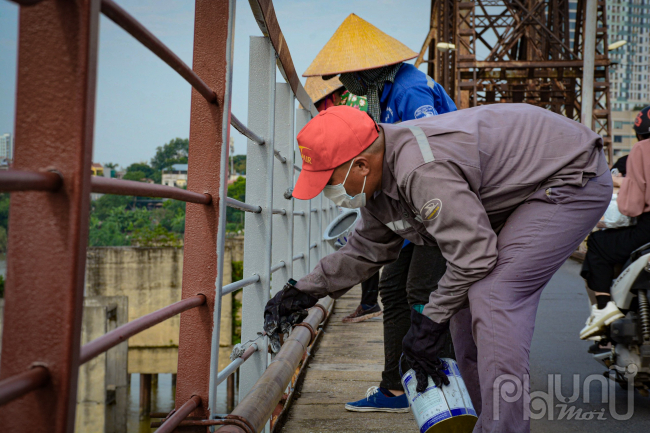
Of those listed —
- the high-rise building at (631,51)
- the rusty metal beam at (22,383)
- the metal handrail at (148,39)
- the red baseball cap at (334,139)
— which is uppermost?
the high-rise building at (631,51)

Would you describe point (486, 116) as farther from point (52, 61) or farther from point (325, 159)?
point (52, 61)

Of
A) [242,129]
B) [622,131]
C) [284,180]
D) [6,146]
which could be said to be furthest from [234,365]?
[622,131]

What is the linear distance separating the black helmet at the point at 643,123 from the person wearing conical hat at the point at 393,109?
43.6 inches

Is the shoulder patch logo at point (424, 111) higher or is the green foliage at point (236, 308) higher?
the shoulder patch logo at point (424, 111)

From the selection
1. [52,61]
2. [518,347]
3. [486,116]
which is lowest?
[518,347]

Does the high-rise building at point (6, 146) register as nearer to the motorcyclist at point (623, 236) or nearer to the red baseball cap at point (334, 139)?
the red baseball cap at point (334, 139)

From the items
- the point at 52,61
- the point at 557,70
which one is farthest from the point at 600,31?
the point at 52,61

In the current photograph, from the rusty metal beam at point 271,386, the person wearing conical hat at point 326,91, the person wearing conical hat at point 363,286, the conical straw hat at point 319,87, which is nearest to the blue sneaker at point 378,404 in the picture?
the rusty metal beam at point 271,386

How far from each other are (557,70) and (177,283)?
1406 centimetres

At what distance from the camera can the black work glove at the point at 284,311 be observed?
242 cm

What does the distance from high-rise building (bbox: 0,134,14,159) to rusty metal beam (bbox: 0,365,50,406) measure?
0.29 m

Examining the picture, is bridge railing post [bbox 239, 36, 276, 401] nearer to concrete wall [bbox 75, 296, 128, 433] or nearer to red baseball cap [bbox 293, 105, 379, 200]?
red baseball cap [bbox 293, 105, 379, 200]

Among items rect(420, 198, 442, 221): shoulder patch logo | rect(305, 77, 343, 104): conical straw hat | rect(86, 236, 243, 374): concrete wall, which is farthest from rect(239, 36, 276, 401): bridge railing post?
rect(86, 236, 243, 374): concrete wall

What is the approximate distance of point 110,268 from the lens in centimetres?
2148
